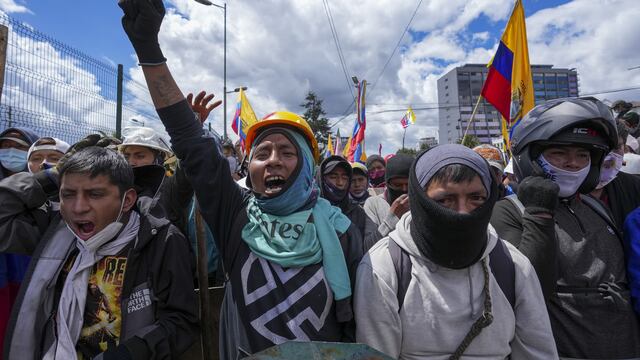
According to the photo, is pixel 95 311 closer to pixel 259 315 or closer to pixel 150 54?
pixel 259 315

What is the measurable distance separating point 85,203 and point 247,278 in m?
0.99

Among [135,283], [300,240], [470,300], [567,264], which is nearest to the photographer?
[470,300]

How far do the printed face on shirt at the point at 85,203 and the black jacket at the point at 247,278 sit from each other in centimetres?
57

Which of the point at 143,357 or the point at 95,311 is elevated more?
the point at 95,311

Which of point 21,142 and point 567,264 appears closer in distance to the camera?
point 567,264

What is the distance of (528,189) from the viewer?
1.73 m

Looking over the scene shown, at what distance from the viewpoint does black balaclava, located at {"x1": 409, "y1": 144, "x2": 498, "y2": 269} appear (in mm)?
1454

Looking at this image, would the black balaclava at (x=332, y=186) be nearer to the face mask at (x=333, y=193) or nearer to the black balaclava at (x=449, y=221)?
the face mask at (x=333, y=193)

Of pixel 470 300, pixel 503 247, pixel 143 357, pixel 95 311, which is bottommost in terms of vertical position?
pixel 143 357

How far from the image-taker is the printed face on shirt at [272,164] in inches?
67.9

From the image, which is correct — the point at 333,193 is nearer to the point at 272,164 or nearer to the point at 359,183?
the point at 359,183

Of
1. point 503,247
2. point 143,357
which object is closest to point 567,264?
point 503,247

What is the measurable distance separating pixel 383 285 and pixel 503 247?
0.58 m

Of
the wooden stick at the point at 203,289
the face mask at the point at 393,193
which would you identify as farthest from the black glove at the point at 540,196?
the face mask at the point at 393,193
